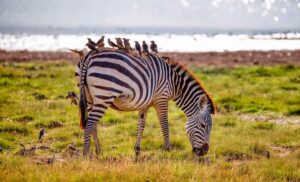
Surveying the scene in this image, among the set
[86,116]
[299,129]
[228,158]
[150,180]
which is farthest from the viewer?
[299,129]

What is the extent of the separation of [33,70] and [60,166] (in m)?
21.3

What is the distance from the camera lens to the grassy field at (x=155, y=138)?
7961 millimetres

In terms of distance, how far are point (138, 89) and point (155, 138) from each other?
9.15 feet

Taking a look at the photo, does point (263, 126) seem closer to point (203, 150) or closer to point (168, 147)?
point (168, 147)

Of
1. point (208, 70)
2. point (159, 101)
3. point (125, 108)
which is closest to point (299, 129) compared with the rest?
point (159, 101)

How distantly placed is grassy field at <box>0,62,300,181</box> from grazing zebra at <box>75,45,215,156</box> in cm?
68

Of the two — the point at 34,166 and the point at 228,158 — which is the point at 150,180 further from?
the point at 228,158

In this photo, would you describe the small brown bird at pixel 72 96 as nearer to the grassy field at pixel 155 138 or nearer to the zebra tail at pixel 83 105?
the grassy field at pixel 155 138

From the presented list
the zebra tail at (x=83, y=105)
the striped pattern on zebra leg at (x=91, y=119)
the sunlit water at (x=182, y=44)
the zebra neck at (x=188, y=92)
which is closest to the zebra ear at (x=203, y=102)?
the zebra neck at (x=188, y=92)

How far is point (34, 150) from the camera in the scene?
10.8 meters

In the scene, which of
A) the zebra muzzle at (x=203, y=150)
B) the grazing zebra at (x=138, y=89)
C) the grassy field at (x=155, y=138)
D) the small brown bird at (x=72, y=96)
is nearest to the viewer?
the grassy field at (x=155, y=138)

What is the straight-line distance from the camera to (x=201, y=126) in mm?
10562

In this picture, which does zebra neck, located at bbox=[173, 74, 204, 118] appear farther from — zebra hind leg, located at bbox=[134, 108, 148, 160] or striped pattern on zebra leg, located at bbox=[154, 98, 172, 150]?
zebra hind leg, located at bbox=[134, 108, 148, 160]

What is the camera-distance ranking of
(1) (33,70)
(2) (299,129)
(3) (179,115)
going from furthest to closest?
1. (1) (33,70)
2. (3) (179,115)
3. (2) (299,129)
